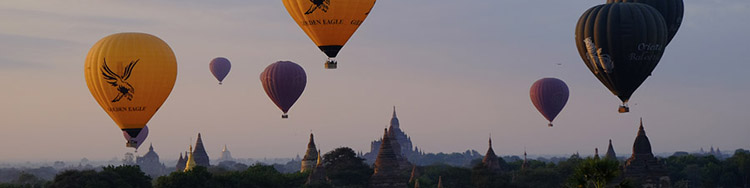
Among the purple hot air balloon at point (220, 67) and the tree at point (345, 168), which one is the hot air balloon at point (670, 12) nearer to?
the tree at point (345, 168)

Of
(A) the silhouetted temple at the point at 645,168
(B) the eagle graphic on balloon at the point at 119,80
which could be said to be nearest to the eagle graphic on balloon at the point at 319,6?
(B) the eagle graphic on balloon at the point at 119,80

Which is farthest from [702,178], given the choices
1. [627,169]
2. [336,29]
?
[336,29]

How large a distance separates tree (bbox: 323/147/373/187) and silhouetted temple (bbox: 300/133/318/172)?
18.1 ft

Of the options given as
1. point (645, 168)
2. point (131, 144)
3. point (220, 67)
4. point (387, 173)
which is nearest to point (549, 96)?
point (645, 168)

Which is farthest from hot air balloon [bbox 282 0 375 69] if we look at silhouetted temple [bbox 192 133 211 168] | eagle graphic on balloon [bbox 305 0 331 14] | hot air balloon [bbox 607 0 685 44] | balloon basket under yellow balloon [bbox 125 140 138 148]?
silhouetted temple [bbox 192 133 211 168]

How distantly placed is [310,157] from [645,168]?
3853 centimetres

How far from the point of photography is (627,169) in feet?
366

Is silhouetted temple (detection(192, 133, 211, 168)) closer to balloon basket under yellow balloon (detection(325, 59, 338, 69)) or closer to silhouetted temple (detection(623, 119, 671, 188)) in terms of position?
silhouetted temple (detection(623, 119, 671, 188))

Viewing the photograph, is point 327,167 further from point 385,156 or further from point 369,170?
point 385,156

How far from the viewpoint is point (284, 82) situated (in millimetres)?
97312

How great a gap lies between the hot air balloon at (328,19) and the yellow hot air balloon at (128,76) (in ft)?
26.2

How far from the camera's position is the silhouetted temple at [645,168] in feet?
365

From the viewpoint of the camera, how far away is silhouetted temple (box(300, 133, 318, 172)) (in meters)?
130

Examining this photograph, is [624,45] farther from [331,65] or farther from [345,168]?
[345,168]
